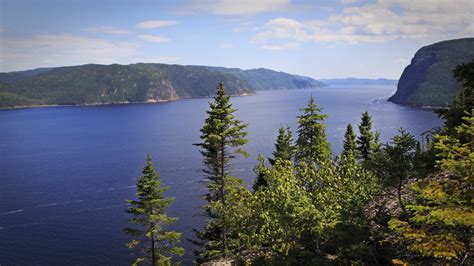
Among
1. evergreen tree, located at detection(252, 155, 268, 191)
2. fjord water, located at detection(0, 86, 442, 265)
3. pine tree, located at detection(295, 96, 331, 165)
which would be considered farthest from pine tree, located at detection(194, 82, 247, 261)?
fjord water, located at detection(0, 86, 442, 265)

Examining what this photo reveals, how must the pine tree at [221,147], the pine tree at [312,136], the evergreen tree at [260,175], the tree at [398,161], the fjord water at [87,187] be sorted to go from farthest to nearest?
the fjord water at [87,187] → the pine tree at [312,136] → the pine tree at [221,147] → the evergreen tree at [260,175] → the tree at [398,161]

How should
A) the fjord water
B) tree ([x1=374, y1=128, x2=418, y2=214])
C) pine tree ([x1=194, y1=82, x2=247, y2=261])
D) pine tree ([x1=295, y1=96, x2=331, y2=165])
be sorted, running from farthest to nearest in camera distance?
the fjord water, pine tree ([x1=295, y1=96, x2=331, y2=165]), pine tree ([x1=194, y1=82, x2=247, y2=261]), tree ([x1=374, y1=128, x2=418, y2=214])

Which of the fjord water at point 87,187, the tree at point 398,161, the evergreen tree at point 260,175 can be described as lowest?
the fjord water at point 87,187

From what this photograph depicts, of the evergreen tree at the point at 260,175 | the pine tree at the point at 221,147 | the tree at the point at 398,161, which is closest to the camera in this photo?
the tree at the point at 398,161

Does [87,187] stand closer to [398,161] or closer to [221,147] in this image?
[221,147]

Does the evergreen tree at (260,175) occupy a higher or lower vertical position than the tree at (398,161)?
lower

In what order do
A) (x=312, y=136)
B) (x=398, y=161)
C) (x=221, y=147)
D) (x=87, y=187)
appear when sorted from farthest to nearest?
(x=87, y=187) < (x=312, y=136) < (x=221, y=147) < (x=398, y=161)

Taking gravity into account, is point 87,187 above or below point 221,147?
below

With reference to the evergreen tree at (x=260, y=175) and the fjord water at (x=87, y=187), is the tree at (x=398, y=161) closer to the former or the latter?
the evergreen tree at (x=260, y=175)

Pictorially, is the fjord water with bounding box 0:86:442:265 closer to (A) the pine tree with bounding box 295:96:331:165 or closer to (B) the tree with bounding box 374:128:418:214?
(A) the pine tree with bounding box 295:96:331:165

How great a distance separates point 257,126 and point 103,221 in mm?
120691

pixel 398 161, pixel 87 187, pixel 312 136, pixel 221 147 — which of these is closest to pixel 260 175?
pixel 312 136

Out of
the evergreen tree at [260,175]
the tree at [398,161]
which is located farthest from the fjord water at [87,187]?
the tree at [398,161]

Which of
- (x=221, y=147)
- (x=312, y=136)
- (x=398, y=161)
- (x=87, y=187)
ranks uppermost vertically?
(x=398, y=161)
